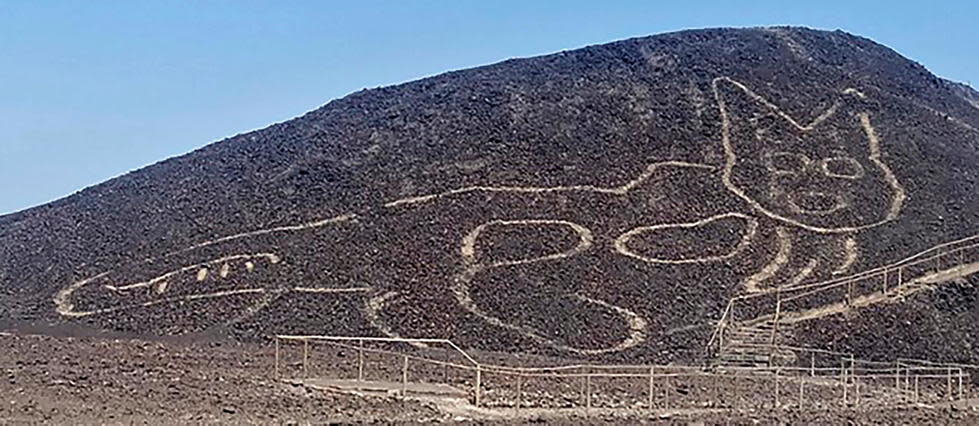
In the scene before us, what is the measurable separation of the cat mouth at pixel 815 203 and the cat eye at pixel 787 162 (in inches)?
62.5

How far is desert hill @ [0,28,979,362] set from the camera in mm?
37312

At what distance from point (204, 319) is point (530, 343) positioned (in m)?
9.02

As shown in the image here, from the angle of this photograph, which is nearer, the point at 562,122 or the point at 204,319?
the point at 204,319

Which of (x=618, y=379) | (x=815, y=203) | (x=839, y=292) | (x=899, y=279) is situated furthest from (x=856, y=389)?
(x=815, y=203)

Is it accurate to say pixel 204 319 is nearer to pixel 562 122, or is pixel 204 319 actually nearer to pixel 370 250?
pixel 370 250

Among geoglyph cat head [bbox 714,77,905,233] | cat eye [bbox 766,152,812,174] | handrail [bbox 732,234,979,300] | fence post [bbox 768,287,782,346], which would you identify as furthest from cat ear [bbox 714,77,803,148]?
fence post [bbox 768,287,782,346]

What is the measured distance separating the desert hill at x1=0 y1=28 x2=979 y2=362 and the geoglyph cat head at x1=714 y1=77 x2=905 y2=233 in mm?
102

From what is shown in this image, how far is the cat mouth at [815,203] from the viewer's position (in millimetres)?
43531

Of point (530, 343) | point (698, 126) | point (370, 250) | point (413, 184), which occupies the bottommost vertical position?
point (530, 343)

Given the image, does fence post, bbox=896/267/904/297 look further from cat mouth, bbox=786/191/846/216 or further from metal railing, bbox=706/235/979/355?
cat mouth, bbox=786/191/846/216

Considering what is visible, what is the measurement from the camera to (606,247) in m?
40.5

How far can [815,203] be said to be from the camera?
145ft

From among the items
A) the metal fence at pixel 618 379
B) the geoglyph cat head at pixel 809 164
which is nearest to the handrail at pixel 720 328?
the metal fence at pixel 618 379

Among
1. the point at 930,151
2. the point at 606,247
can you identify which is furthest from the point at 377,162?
the point at 930,151
